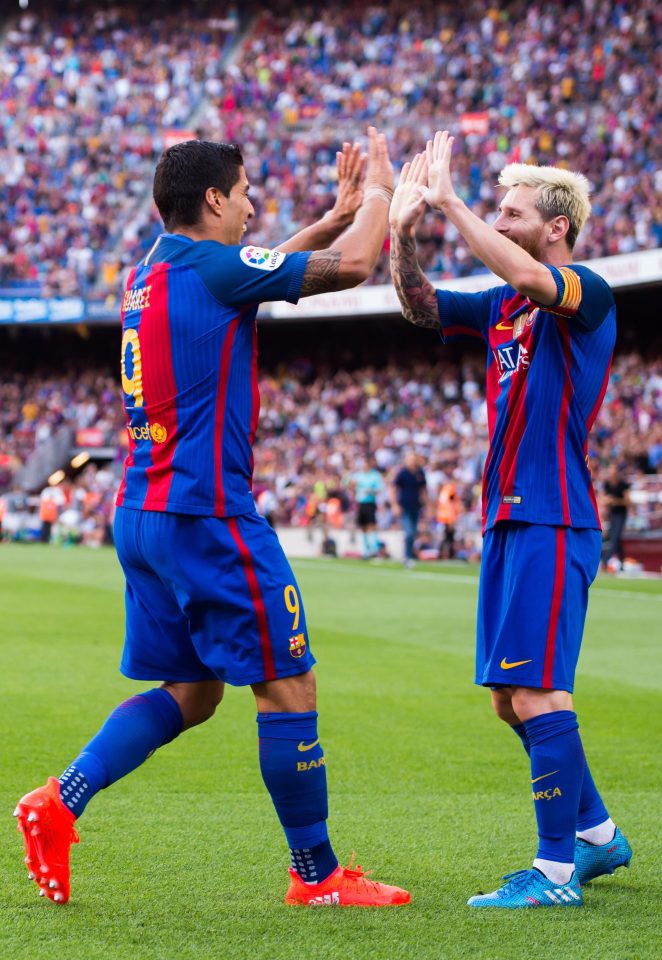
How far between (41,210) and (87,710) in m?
35.3

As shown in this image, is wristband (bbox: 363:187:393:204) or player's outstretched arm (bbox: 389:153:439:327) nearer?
wristband (bbox: 363:187:393:204)

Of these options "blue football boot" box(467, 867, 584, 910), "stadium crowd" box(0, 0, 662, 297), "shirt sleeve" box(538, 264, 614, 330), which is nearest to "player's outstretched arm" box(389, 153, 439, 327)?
"shirt sleeve" box(538, 264, 614, 330)

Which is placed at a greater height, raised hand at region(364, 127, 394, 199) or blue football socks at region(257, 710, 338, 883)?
raised hand at region(364, 127, 394, 199)

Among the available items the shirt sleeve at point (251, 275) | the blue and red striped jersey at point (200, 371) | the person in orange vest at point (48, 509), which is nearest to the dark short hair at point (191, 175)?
the blue and red striped jersey at point (200, 371)

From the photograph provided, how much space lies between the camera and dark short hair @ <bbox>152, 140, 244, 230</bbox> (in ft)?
13.0

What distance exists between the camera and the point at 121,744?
3.98 metres

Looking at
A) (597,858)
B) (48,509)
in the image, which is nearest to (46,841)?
(597,858)

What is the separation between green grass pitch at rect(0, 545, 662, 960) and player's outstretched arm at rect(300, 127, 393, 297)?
75.2 inches

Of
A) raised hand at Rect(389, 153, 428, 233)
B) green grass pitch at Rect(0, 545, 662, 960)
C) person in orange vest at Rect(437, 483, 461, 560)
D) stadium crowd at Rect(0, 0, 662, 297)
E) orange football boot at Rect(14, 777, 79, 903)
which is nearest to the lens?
green grass pitch at Rect(0, 545, 662, 960)

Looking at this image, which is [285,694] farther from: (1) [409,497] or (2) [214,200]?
(1) [409,497]

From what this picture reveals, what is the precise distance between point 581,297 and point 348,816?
2.39m

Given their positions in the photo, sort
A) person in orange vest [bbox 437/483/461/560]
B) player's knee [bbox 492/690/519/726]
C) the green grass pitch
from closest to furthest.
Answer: the green grass pitch, player's knee [bbox 492/690/519/726], person in orange vest [bbox 437/483/461/560]

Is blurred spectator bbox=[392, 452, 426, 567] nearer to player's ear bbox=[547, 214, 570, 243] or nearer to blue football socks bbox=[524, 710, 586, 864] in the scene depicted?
player's ear bbox=[547, 214, 570, 243]

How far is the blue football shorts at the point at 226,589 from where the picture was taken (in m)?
3.77
